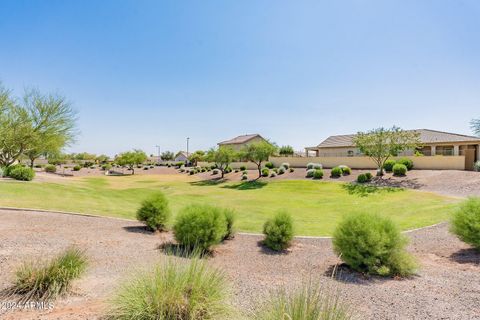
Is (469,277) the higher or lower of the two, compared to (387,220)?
lower

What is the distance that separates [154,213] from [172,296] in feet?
23.7

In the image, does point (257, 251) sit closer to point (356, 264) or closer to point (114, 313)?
point (356, 264)

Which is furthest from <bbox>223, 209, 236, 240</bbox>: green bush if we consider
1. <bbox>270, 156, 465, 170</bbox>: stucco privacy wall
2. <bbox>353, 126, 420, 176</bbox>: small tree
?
<bbox>270, 156, 465, 170</bbox>: stucco privacy wall

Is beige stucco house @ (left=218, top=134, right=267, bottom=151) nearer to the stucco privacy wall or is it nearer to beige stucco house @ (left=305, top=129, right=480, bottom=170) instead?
the stucco privacy wall

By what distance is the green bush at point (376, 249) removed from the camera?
6.64 metres

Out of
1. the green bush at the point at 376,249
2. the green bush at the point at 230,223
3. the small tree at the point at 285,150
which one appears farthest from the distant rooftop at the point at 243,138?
the green bush at the point at 376,249

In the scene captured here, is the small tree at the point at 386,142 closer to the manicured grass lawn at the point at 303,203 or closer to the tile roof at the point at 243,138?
the manicured grass lawn at the point at 303,203

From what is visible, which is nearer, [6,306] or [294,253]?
[6,306]

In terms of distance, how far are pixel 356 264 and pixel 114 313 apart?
5436 mm

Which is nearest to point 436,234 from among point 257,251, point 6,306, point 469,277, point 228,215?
point 469,277

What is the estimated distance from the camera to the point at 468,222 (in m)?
8.01

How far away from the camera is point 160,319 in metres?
3.44

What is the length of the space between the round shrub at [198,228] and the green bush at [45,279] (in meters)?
3.45

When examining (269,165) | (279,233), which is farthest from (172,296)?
(269,165)
